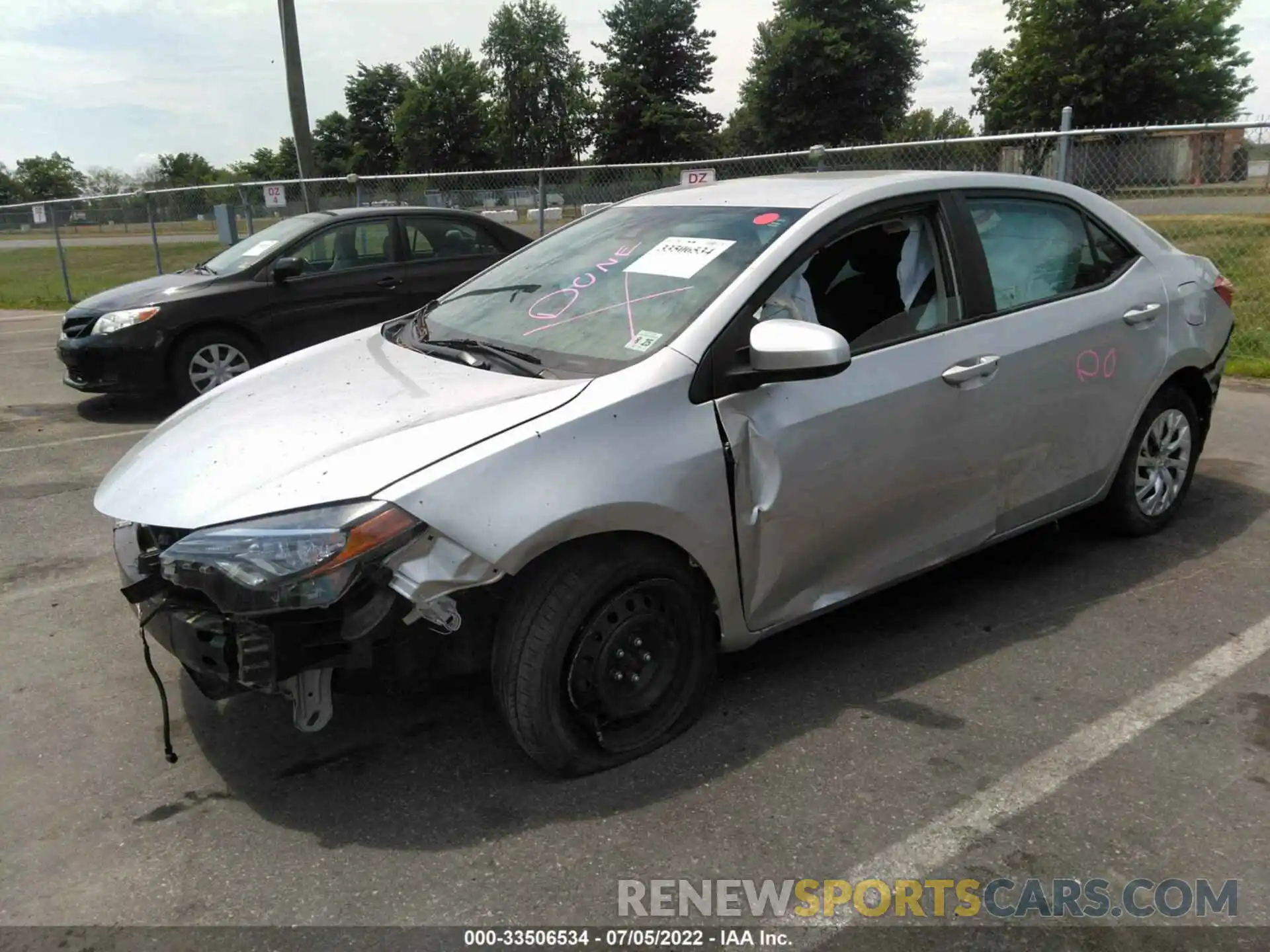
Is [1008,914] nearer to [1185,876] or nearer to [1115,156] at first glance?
[1185,876]

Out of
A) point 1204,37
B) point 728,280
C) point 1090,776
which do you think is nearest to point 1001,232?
point 728,280

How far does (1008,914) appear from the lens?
7.52 feet

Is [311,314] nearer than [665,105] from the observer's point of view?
Yes

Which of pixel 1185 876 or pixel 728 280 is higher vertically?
pixel 728 280

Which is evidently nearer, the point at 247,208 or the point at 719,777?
the point at 719,777

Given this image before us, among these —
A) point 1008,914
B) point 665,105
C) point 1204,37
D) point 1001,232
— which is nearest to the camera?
point 1008,914

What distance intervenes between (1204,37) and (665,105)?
88.0ft

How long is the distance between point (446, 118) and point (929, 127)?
41056 millimetres

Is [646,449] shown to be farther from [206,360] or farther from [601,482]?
[206,360]

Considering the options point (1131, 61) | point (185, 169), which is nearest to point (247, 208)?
point (1131, 61)

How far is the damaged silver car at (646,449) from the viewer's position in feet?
8.13

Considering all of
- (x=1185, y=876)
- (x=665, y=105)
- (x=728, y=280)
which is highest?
(x=665, y=105)

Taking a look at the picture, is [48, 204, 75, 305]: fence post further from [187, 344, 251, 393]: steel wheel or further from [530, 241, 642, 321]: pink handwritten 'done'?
[530, 241, 642, 321]: pink handwritten 'done'

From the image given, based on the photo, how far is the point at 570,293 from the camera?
11.5 feet
